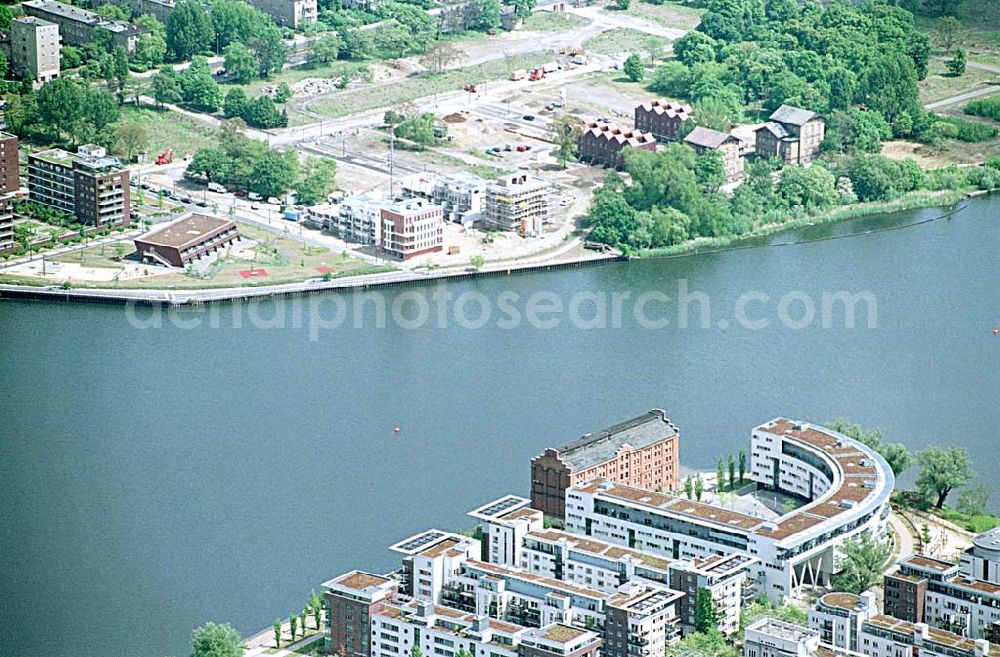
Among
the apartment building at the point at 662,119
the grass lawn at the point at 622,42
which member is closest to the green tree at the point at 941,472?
the apartment building at the point at 662,119

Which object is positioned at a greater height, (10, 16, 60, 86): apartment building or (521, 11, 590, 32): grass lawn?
(10, 16, 60, 86): apartment building

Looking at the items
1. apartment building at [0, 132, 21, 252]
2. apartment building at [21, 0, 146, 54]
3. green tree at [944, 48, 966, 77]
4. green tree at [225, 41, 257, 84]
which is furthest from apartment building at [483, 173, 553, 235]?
green tree at [944, 48, 966, 77]

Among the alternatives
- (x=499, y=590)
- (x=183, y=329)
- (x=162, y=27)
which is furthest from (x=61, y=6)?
(x=499, y=590)

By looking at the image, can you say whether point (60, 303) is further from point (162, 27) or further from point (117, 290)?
point (162, 27)

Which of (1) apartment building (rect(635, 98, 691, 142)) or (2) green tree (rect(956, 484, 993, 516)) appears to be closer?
(2) green tree (rect(956, 484, 993, 516))

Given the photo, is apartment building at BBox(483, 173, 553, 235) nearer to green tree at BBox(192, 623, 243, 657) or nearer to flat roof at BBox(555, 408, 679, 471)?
flat roof at BBox(555, 408, 679, 471)

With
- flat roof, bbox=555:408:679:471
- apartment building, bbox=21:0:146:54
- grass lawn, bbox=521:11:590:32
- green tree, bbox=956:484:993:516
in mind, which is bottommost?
grass lawn, bbox=521:11:590:32

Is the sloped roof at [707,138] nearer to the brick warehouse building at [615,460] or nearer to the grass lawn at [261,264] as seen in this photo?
the grass lawn at [261,264]

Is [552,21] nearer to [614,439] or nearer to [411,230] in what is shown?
[411,230]
